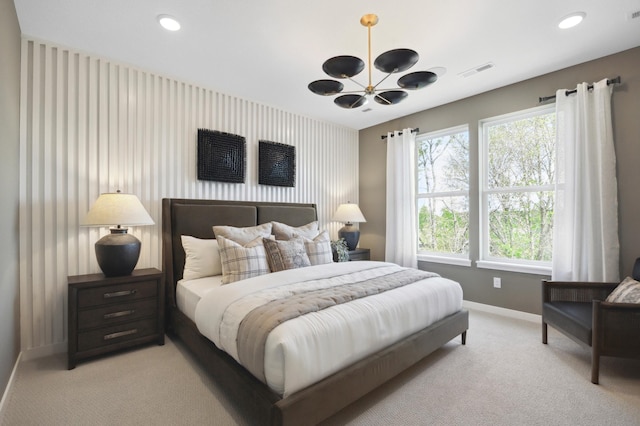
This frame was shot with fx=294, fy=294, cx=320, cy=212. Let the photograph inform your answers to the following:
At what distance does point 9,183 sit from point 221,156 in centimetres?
186

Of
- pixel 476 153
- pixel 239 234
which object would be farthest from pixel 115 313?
pixel 476 153

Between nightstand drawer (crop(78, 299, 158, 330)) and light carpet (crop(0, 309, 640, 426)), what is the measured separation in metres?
0.32

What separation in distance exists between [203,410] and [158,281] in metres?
1.31

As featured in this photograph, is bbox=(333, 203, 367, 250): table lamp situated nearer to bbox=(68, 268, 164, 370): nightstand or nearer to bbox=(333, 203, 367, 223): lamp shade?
bbox=(333, 203, 367, 223): lamp shade

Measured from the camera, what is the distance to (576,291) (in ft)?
8.92

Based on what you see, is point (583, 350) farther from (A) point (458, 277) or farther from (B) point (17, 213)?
(B) point (17, 213)

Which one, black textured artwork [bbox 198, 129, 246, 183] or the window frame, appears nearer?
black textured artwork [bbox 198, 129, 246, 183]

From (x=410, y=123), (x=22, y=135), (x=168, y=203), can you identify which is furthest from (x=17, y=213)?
(x=410, y=123)

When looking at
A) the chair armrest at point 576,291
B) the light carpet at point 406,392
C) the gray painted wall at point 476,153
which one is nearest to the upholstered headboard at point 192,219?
the light carpet at point 406,392

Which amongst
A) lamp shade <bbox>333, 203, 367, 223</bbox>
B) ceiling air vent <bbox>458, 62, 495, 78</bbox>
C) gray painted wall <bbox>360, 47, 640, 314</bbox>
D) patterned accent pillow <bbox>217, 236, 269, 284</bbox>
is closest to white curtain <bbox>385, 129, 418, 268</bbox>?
gray painted wall <bbox>360, 47, 640, 314</bbox>

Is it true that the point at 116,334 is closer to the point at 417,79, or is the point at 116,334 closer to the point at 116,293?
the point at 116,293

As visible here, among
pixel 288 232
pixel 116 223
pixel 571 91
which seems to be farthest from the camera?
pixel 288 232

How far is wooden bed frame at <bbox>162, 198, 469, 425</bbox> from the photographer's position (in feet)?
4.89

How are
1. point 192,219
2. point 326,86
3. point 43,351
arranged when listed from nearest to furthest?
point 326,86 < point 43,351 < point 192,219
